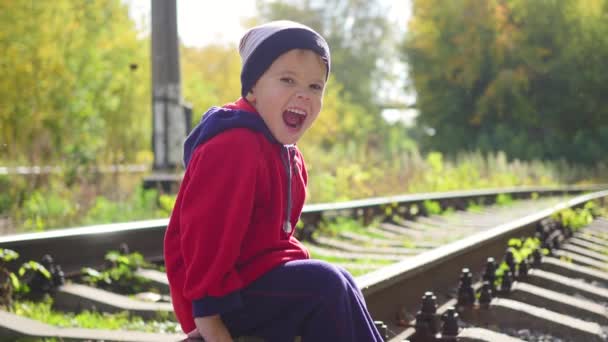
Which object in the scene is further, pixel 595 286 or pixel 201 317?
pixel 595 286

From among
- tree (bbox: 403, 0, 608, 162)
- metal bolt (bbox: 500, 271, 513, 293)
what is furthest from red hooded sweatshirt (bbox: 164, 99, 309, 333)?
tree (bbox: 403, 0, 608, 162)

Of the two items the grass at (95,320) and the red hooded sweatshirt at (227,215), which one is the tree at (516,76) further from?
the red hooded sweatshirt at (227,215)

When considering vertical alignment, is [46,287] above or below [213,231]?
below

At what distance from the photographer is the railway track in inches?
122

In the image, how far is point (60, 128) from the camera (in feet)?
61.1

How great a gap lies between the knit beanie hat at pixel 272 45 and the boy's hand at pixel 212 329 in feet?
2.03

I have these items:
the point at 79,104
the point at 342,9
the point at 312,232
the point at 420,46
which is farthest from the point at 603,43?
the point at 342,9

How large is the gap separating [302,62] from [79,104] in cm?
1777

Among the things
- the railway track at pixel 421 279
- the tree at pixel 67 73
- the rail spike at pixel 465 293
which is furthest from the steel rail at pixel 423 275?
the tree at pixel 67 73

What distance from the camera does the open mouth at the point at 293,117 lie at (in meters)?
2.02

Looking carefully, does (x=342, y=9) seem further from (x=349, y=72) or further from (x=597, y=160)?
(x=597, y=160)

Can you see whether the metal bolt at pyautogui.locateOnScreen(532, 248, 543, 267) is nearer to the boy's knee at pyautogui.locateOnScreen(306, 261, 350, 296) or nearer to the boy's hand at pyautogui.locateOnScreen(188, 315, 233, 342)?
the boy's knee at pyautogui.locateOnScreen(306, 261, 350, 296)

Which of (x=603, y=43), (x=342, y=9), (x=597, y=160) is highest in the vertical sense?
(x=342, y=9)

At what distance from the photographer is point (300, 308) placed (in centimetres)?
196
